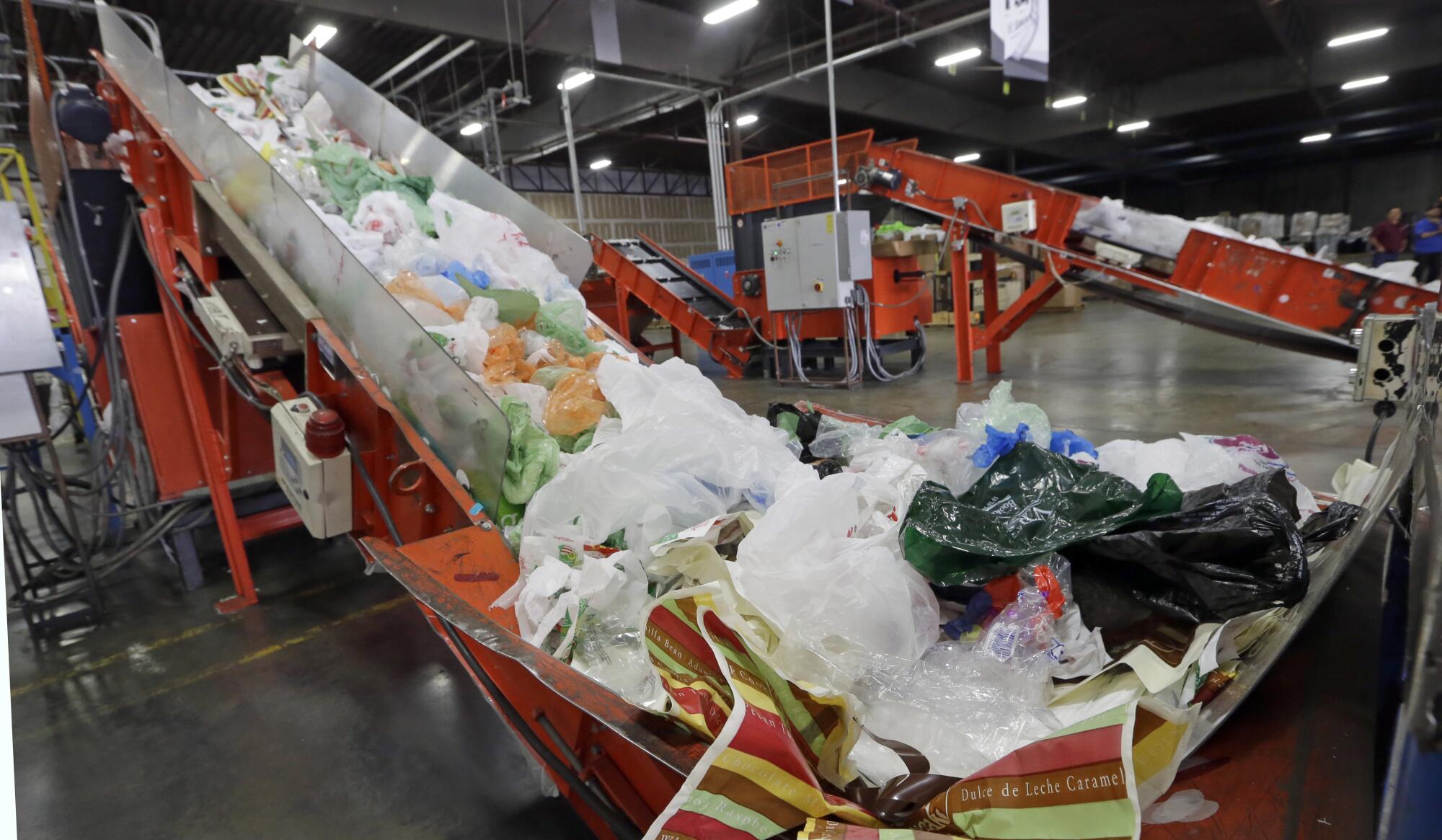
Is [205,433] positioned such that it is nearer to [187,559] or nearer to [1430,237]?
[187,559]

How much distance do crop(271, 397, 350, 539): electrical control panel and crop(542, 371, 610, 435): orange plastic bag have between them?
608mm

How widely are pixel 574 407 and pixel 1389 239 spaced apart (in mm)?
12575

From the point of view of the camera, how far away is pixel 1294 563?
1.24 meters

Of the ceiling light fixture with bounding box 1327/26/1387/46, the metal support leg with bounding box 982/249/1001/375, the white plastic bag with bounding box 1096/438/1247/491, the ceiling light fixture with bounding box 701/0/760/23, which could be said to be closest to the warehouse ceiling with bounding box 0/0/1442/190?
the ceiling light fixture with bounding box 1327/26/1387/46

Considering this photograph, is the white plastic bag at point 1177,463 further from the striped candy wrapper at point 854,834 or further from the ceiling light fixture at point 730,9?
the ceiling light fixture at point 730,9

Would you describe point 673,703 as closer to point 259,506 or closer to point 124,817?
point 124,817

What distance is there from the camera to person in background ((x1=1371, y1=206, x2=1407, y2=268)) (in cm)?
971

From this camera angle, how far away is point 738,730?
0.91 meters

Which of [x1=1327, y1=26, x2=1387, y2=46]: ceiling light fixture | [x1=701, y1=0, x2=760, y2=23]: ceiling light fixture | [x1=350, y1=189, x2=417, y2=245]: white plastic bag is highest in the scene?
[x1=1327, y1=26, x2=1387, y2=46]: ceiling light fixture

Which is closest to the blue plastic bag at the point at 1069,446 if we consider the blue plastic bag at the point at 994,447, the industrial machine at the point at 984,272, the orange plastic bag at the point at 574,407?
the blue plastic bag at the point at 994,447

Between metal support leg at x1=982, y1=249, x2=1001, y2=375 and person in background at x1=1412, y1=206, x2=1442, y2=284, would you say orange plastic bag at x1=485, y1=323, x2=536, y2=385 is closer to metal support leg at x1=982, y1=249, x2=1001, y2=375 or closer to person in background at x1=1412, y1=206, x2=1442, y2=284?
metal support leg at x1=982, y1=249, x2=1001, y2=375

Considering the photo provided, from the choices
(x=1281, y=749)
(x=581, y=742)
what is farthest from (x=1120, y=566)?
(x=581, y=742)

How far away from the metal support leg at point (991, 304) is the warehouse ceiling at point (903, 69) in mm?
2722

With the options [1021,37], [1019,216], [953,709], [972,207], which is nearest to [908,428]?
[953,709]
